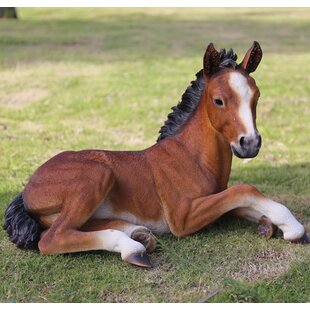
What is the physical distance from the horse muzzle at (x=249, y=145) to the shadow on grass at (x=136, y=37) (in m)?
9.93

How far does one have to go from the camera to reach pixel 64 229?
4.88 m

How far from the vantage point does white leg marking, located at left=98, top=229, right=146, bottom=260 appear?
474 centimetres

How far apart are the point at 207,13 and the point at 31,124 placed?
18.1m

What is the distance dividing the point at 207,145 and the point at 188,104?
1.17 feet

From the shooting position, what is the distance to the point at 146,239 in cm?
Answer: 497

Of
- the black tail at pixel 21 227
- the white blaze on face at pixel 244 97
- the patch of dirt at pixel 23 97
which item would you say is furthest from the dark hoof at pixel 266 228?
the patch of dirt at pixel 23 97

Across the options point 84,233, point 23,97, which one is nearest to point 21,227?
point 84,233

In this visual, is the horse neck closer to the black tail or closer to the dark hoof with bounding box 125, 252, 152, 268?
the dark hoof with bounding box 125, 252, 152, 268

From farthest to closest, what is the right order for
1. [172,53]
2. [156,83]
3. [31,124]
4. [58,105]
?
[172,53]
[156,83]
[58,105]
[31,124]

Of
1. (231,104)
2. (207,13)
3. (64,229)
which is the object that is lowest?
(207,13)

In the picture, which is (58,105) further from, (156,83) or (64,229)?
(64,229)

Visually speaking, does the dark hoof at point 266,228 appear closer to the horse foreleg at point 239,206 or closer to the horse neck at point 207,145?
the horse foreleg at point 239,206

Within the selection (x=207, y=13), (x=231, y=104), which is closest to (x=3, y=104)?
(x=231, y=104)

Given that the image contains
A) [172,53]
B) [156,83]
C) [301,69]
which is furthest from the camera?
[172,53]
